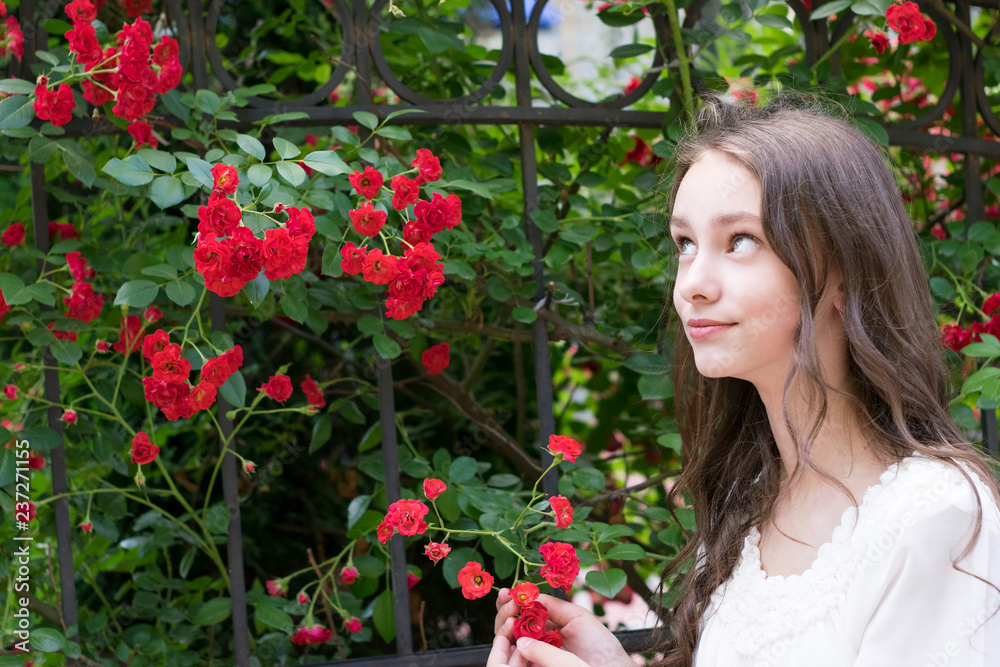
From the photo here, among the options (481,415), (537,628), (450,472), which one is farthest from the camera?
(481,415)

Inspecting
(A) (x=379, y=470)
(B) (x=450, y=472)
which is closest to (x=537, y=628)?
(B) (x=450, y=472)

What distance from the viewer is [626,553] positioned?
1.31 meters

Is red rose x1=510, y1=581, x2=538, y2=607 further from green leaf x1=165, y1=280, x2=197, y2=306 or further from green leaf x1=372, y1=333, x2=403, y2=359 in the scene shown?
green leaf x1=165, y1=280, x2=197, y2=306

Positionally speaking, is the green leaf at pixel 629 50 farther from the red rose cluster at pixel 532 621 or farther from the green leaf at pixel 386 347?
the red rose cluster at pixel 532 621

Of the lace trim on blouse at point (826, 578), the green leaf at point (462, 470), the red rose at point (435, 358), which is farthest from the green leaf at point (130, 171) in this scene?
the lace trim on blouse at point (826, 578)

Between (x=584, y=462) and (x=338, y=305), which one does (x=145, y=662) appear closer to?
(x=338, y=305)

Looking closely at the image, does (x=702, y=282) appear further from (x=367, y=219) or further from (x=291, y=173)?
(x=291, y=173)

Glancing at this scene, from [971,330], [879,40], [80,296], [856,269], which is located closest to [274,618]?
[80,296]

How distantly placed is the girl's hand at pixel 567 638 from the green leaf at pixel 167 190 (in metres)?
0.78

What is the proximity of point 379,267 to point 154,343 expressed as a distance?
393 millimetres

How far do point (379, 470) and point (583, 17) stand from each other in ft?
16.9

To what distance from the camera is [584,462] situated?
1.60 meters

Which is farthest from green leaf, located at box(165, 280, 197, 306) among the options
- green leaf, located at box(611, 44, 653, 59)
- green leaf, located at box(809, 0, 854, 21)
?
green leaf, located at box(809, 0, 854, 21)

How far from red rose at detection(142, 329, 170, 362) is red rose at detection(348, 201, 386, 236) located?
0.36 m
